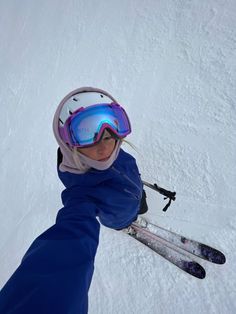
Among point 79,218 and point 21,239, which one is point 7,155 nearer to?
point 21,239

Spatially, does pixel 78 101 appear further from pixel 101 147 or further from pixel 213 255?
pixel 213 255

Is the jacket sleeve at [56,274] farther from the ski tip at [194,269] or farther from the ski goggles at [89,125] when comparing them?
the ski tip at [194,269]

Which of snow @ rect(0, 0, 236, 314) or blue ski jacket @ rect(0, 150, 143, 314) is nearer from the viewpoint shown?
blue ski jacket @ rect(0, 150, 143, 314)

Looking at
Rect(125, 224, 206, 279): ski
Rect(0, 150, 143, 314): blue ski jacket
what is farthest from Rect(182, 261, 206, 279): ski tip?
Rect(0, 150, 143, 314): blue ski jacket

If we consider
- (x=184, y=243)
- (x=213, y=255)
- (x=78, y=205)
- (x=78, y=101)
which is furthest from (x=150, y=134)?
(x=78, y=205)

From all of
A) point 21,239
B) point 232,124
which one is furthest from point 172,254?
point 21,239

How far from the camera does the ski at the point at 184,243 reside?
1.64 meters

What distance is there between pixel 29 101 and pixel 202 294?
257 cm

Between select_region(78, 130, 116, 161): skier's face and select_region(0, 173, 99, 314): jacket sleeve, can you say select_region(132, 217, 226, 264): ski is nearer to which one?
select_region(78, 130, 116, 161): skier's face

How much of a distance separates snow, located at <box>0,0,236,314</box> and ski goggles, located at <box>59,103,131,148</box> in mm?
875

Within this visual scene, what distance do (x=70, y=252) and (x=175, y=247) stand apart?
3.74 feet

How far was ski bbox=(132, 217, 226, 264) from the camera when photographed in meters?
1.64

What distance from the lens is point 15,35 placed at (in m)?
3.97

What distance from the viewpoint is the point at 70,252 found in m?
0.78
